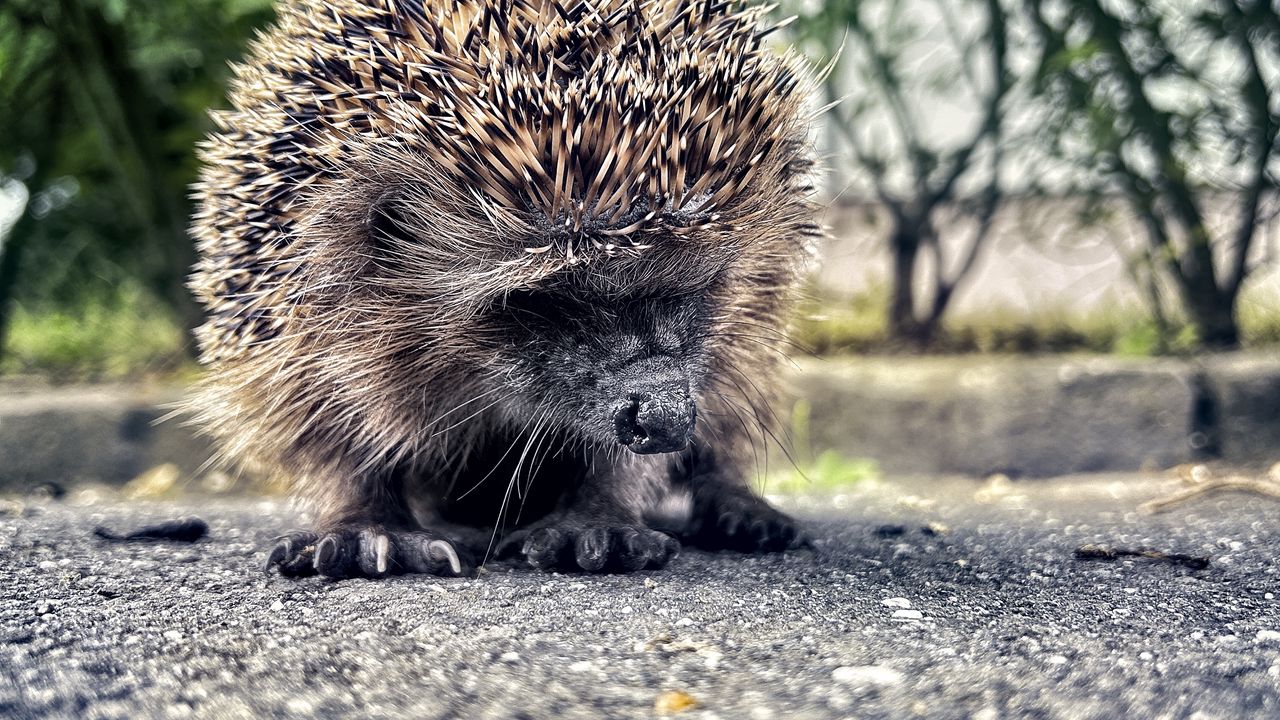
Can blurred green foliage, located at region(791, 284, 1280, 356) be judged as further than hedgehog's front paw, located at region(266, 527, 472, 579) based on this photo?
Yes

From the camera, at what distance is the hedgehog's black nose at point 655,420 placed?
2.60 metres

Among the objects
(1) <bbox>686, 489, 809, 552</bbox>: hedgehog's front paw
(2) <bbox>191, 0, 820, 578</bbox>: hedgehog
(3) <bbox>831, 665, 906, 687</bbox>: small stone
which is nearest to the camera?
(3) <bbox>831, 665, 906, 687</bbox>: small stone

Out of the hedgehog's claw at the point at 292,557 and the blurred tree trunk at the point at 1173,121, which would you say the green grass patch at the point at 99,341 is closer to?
the hedgehog's claw at the point at 292,557

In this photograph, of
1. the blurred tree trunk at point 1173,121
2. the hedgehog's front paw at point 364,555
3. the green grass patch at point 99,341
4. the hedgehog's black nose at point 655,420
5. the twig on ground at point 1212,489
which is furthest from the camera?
the green grass patch at point 99,341

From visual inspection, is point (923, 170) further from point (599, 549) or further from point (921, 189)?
point (599, 549)

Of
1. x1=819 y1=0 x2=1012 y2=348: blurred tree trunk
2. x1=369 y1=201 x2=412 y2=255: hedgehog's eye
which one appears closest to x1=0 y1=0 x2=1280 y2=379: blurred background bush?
x1=819 y1=0 x2=1012 y2=348: blurred tree trunk

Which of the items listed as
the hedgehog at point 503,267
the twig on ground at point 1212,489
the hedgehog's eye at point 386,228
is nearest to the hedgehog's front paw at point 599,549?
the hedgehog at point 503,267

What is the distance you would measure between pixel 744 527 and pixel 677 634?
113 cm

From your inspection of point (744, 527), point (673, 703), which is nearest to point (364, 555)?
point (744, 527)

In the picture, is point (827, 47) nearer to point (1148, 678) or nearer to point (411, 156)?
point (411, 156)

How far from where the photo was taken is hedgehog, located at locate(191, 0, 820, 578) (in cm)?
A: 270

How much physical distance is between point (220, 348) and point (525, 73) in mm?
1475

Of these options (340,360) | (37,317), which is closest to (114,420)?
(37,317)

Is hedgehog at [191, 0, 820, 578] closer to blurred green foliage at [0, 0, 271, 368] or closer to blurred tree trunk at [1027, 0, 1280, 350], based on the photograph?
blurred green foliage at [0, 0, 271, 368]
